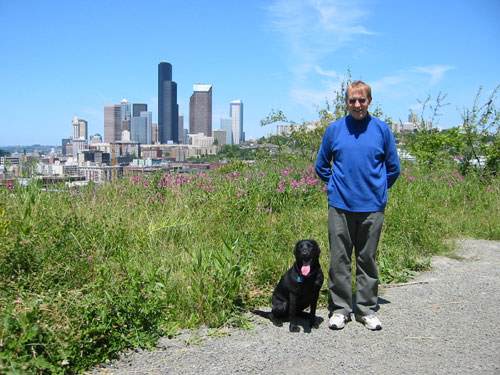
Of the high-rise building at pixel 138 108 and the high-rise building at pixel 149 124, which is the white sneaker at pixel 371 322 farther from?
the high-rise building at pixel 138 108

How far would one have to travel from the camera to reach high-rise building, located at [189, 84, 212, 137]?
213 ft

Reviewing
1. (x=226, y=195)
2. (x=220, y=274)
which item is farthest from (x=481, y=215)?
(x=220, y=274)

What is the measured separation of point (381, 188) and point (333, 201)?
0.42m

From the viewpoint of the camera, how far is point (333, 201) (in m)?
4.20

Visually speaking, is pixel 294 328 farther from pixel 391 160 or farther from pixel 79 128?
pixel 79 128

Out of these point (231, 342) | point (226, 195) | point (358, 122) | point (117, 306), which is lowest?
point (231, 342)

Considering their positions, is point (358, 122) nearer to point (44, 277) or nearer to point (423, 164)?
point (44, 277)

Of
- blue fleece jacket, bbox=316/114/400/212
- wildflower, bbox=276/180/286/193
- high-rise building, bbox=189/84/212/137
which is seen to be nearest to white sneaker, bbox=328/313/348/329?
blue fleece jacket, bbox=316/114/400/212

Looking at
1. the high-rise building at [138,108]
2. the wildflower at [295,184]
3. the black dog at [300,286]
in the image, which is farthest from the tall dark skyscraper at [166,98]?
the black dog at [300,286]

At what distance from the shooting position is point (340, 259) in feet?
13.9

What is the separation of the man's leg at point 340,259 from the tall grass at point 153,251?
2.57 feet

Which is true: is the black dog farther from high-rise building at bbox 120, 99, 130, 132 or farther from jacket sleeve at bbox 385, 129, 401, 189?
high-rise building at bbox 120, 99, 130, 132

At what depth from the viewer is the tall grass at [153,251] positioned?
3.41 m

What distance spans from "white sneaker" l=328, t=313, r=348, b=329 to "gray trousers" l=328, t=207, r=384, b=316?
2.4 inches
